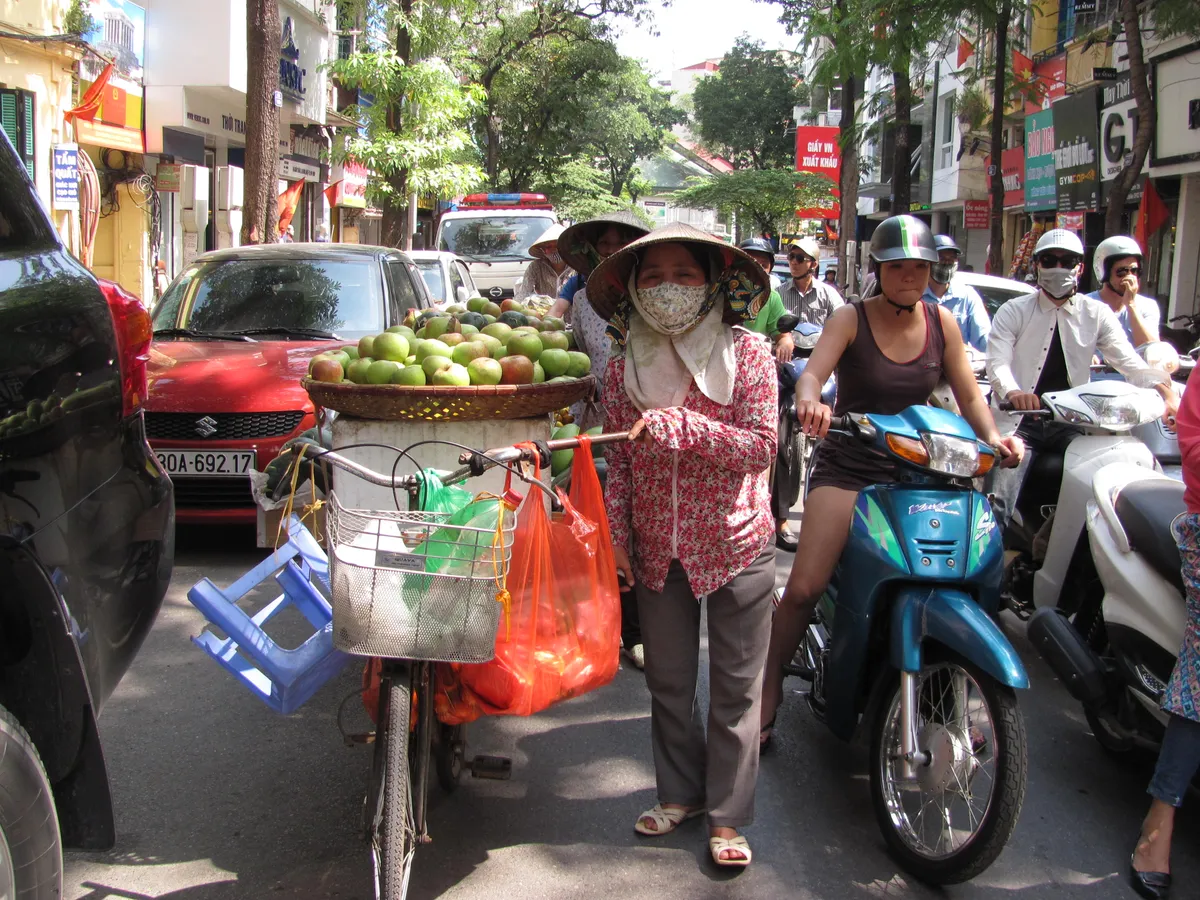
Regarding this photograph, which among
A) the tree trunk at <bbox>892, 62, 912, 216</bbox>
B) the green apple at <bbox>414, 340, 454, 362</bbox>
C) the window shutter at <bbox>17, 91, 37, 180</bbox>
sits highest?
the tree trunk at <bbox>892, 62, 912, 216</bbox>

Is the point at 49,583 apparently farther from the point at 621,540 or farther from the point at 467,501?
the point at 621,540

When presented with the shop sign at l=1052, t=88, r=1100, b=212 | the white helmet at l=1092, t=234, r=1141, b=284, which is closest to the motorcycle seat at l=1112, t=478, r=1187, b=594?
the white helmet at l=1092, t=234, r=1141, b=284

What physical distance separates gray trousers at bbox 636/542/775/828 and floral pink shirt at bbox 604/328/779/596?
0.07m

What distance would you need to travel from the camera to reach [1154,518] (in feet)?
11.6

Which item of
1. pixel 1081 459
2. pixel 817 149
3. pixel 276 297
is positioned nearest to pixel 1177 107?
pixel 276 297

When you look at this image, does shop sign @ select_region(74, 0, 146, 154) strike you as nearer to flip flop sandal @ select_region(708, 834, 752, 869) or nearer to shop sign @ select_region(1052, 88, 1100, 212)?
flip flop sandal @ select_region(708, 834, 752, 869)

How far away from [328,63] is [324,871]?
63.1ft

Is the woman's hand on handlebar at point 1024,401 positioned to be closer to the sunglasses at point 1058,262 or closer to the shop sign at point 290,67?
the sunglasses at point 1058,262

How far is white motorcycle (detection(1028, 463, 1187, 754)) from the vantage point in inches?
133

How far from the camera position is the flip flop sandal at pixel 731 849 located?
3229 millimetres

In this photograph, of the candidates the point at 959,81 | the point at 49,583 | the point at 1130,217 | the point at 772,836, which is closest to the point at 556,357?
the point at 772,836

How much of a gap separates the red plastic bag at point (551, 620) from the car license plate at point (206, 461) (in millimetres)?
3532

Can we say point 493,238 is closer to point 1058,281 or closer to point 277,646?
point 1058,281

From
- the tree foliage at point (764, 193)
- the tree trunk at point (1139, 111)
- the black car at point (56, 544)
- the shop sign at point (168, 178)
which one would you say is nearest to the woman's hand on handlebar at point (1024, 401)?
the black car at point (56, 544)
